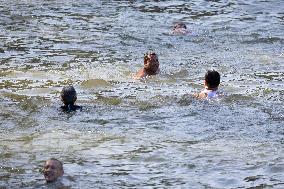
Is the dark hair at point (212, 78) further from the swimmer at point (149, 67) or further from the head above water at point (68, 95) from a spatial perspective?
the head above water at point (68, 95)

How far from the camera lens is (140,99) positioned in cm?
1564

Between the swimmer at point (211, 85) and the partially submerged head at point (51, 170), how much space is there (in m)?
5.20

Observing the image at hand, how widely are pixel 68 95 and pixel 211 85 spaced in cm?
307

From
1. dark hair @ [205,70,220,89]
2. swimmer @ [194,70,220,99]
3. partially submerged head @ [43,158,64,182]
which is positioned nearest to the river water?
partially submerged head @ [43,158,64,182]

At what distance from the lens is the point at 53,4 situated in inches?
1093

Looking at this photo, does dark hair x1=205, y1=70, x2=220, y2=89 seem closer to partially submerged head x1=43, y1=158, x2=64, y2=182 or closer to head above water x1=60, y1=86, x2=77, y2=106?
head above water x1=60, y1=86, x2=77, y2=106

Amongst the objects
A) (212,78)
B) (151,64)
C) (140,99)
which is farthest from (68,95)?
(151,64)

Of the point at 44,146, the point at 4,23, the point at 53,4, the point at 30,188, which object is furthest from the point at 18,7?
the point at 30,188

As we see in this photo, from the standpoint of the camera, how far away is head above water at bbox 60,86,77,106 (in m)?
14.5

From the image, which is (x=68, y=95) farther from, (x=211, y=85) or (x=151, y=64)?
(x=151, y=64)

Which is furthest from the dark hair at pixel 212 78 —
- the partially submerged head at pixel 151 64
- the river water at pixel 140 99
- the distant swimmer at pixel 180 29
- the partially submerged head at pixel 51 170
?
the distant swimmer at pixel 180 29

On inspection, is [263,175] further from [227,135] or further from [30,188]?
[30,188]

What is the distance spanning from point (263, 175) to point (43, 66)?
894cm

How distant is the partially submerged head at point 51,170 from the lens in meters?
10.8
